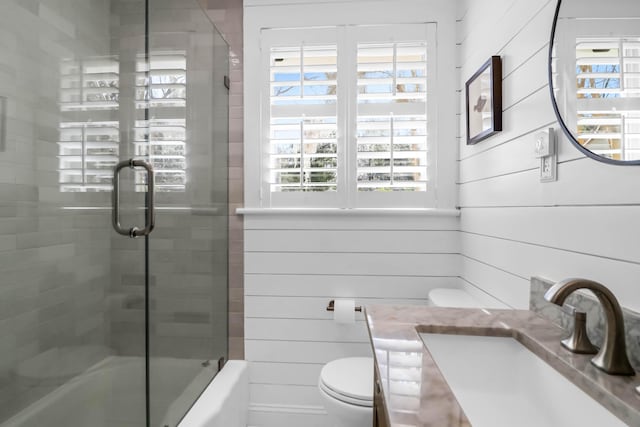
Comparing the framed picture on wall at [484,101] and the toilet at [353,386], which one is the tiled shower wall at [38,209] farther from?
the framed picture on wall at [484,101]

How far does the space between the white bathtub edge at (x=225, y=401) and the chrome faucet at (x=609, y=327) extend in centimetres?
137

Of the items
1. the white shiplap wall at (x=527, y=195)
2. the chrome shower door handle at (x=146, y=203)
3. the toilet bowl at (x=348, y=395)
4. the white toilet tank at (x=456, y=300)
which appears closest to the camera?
the white shiplap wall at (x=527, y=195)

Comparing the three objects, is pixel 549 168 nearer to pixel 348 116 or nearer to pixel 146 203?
pixel 348 116

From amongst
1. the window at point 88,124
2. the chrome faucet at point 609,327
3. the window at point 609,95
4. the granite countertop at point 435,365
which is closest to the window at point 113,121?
the window at point 88,124

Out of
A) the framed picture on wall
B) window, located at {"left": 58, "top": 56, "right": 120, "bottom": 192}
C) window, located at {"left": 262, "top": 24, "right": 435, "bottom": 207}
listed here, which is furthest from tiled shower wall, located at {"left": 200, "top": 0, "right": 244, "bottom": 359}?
the framed picture on wall

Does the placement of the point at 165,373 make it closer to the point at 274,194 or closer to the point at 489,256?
the point at 274,194

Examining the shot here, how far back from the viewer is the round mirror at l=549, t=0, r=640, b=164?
80 centimetres

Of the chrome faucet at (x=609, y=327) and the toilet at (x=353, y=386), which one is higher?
the chrome faucet at (x=609, y=327)

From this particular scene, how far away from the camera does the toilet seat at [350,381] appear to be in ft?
4.94

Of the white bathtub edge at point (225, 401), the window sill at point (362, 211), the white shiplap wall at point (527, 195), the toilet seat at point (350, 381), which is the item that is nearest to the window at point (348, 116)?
the window sill at point (362, 211)

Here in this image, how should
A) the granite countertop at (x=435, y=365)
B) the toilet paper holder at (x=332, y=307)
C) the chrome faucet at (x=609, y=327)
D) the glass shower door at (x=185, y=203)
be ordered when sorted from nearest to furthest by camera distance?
the granite countertop at (x=435, y=365)
the chrome faucet at (x=609, y=327)
the glass shower door at (x=185, y=203)
the toilet paper holder at (x=332, y=307)

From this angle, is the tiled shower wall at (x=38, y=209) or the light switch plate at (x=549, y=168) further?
the light switch plate at (x=549, y=168)

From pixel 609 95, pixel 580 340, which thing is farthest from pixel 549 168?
pixel 580 340

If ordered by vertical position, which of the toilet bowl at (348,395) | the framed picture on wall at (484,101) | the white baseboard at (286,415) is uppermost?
the framed picture on wall at (484,101)
